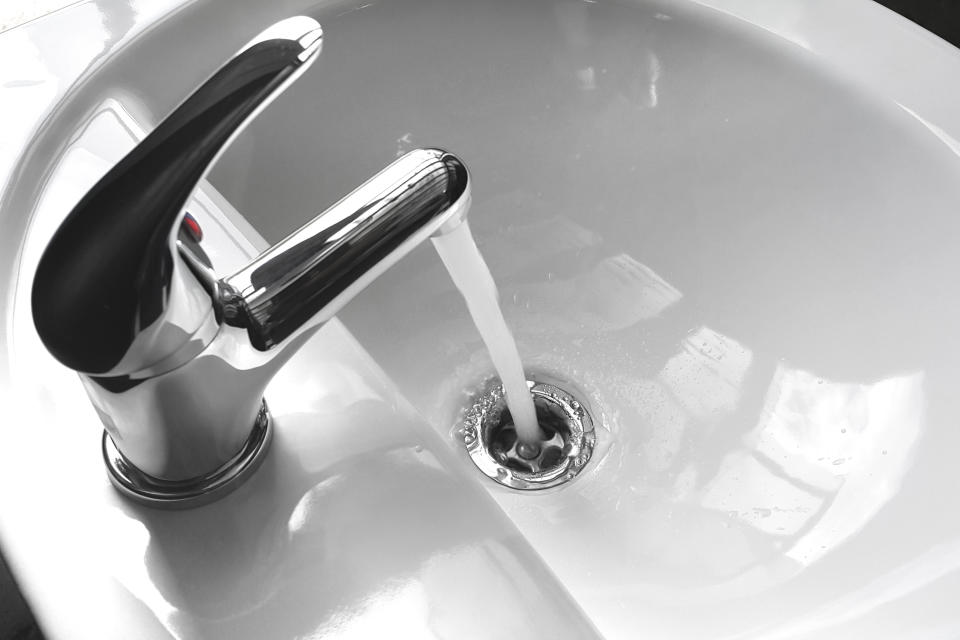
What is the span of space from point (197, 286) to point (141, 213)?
0.13ft

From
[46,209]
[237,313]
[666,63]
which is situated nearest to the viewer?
[237,313]

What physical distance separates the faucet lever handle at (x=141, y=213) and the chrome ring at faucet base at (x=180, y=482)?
0.29 feet

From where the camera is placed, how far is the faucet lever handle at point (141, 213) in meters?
0.26

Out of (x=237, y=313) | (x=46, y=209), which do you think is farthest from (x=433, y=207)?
(x=46, y=209)

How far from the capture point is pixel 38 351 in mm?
380

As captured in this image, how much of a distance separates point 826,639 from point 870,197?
0.24 metres

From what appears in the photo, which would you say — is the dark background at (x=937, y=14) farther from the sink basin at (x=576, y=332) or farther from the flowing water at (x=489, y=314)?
the flowing water at (x=489, y=314)

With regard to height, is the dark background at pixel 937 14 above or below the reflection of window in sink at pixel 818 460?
above

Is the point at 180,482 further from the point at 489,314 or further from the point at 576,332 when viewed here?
the point at 576,332

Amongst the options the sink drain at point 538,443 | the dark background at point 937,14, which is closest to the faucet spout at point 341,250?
the sink drain at point 538,443

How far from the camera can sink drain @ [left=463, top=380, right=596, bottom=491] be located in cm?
50

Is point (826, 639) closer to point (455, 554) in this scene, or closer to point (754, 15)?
point (455, 554)

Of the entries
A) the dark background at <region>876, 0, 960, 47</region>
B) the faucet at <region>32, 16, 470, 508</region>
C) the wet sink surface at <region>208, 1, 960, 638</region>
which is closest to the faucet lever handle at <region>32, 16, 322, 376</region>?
the faucet at <region>32, 16, 470, 508</region>

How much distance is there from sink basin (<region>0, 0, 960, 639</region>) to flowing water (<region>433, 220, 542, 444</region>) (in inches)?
1.7
